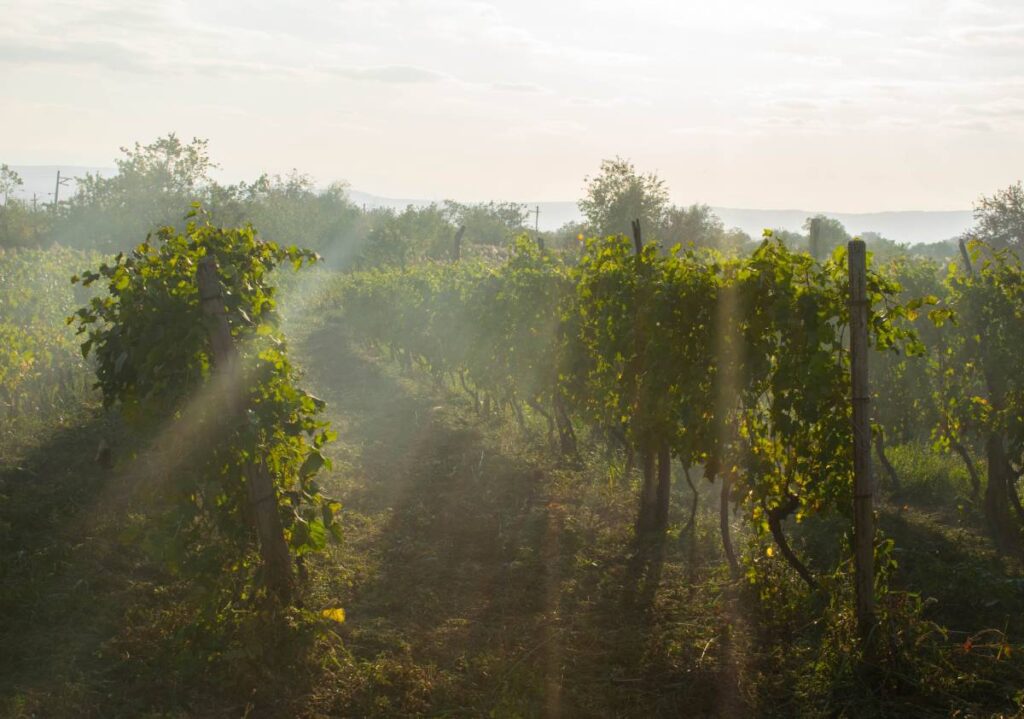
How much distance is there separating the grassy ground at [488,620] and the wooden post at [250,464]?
58cm

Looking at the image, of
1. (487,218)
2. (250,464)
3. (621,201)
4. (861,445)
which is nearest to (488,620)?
(250,464)

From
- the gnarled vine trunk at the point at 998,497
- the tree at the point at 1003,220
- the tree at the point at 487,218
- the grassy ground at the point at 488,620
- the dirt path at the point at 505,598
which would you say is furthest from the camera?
the tree at the point at 487,218

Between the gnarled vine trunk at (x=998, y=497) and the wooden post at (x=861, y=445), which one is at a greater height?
the wooden post at (x=861, y=445)

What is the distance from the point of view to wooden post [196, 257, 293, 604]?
570 cm

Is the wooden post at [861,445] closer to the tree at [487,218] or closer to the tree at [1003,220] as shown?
the tree at [1003,220]

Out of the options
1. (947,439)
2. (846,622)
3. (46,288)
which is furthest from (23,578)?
(46,288)

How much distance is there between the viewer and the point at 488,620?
6.48m

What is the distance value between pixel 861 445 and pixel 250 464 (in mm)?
3810

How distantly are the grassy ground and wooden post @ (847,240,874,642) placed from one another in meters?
0.20

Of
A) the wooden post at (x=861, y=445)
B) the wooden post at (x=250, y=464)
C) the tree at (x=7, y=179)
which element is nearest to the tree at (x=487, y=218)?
the tree at (x=7, y=179)


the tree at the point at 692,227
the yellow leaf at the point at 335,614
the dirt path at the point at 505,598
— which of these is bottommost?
the dirt path at the point at 505,598

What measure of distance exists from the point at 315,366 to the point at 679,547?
14258 millimetres

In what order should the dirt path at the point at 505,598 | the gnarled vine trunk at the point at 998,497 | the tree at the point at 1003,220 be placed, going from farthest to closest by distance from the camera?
the tree at the point at 1003,220 → the gnarled vine trunk at the point at 998,497 → the dirt path at the point at 505,598

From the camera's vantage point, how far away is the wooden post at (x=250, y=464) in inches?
224
